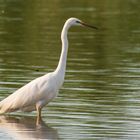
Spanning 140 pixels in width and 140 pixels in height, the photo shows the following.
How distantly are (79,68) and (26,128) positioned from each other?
22.0 feet

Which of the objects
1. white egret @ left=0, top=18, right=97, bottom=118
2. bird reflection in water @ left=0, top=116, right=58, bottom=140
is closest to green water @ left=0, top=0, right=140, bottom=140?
bird reflection in water @ left=0, top=116, right=58, bottom=140

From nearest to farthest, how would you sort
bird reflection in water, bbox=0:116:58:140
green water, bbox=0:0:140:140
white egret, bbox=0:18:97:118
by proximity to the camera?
bird reflection in water, bbox=0:116:58:140
green water, bbox=0:0:140:140
white egret, bbox=0:18:97:118

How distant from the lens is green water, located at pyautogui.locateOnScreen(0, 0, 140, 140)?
15844 mm

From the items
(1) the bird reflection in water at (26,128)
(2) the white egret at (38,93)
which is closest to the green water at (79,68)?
(1) the bird reflection in water at (26,128)

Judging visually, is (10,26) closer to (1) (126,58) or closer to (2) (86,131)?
(1) (126,58)

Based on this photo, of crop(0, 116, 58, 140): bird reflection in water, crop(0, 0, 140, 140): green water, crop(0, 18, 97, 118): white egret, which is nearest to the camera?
crop(0, 116, 58, 140): bird reflection in water

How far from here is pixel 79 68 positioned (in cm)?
2258

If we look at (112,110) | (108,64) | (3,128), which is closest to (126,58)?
(108,64)

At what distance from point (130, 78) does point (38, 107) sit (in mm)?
4201

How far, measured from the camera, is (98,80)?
20.7m

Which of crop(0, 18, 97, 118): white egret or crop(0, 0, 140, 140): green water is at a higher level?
crop(0, 18, 97, 118): white egret

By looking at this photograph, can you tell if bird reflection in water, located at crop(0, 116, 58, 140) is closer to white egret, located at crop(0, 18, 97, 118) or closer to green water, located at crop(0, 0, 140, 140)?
green water, located at crop(0, 0, 140, 140)

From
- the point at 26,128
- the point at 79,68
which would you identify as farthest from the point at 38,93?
the point at 79,68

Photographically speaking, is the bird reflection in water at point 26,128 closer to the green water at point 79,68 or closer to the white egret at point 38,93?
the green water at point 79,68
